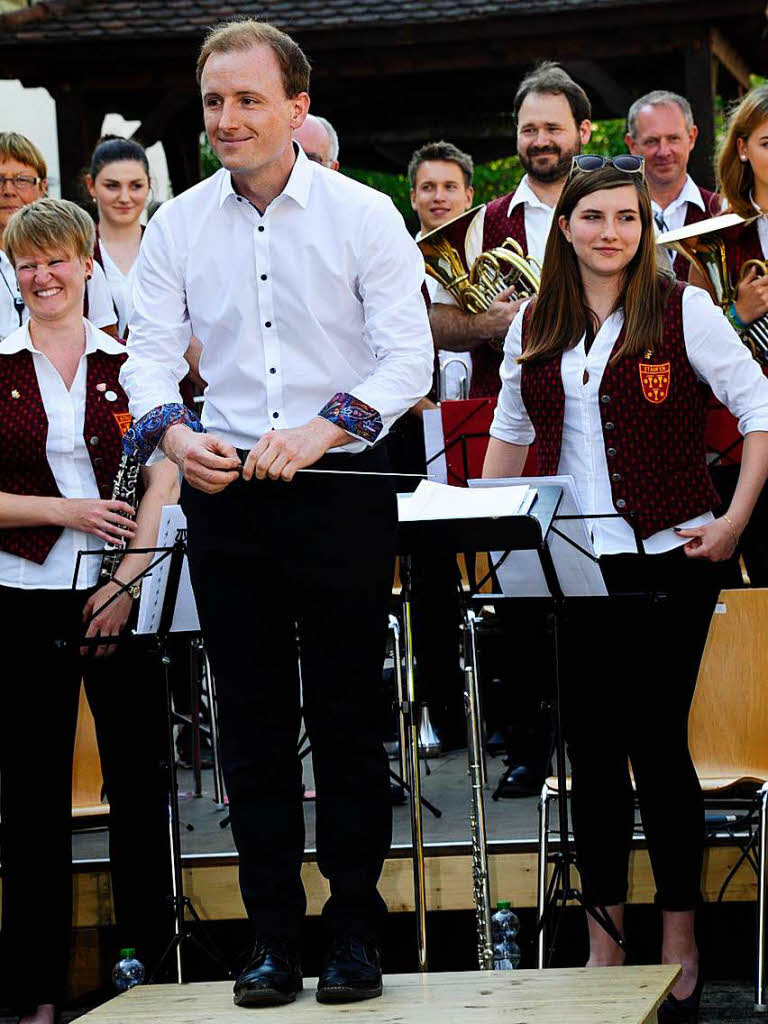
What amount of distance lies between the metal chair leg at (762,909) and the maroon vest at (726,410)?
41.8 inches

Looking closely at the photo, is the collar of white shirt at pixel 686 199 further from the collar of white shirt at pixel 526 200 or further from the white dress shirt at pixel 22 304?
the white dress shirt at pixel 22 304

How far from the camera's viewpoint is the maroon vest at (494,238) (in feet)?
18.3

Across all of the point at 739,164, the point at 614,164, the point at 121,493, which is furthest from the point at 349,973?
the point at 739,164

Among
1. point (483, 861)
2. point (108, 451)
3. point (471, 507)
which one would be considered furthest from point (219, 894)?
point (471, 507)

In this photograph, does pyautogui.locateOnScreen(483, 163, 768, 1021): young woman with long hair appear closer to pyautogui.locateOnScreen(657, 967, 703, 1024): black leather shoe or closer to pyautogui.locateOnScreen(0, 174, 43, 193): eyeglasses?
pyautogui.locateOnScreen(657, 967, 703, 1024): black leather shoe

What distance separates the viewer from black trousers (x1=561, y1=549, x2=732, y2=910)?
13.3ft

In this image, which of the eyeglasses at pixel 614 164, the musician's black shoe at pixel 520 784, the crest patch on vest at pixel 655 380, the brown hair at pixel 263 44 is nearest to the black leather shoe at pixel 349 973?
the crest patch on vest at pixel 655 380

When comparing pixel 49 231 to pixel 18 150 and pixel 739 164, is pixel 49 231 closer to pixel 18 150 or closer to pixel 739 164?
pixel 18 150

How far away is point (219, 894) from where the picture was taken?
4.74 meters

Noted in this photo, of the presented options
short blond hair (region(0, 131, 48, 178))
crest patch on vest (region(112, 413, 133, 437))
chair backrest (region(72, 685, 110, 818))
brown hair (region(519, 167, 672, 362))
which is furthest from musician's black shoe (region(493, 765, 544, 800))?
short blond hair (region(0, 131, 48, 178))

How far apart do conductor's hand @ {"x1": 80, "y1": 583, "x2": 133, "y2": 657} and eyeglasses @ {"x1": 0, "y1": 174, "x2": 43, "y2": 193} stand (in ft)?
6.55

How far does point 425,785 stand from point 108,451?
1837 millimetres

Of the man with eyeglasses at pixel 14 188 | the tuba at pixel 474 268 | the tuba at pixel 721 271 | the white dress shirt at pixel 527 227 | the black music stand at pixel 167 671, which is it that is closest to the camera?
the black music stand at pixel 167 671

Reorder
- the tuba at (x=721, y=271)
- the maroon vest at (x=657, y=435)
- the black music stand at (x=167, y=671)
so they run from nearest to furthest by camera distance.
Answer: the black music stand at (x=167, y=671) < the maroon vest at (x=657, y=435) < the tuba at (x=721, y=271)
